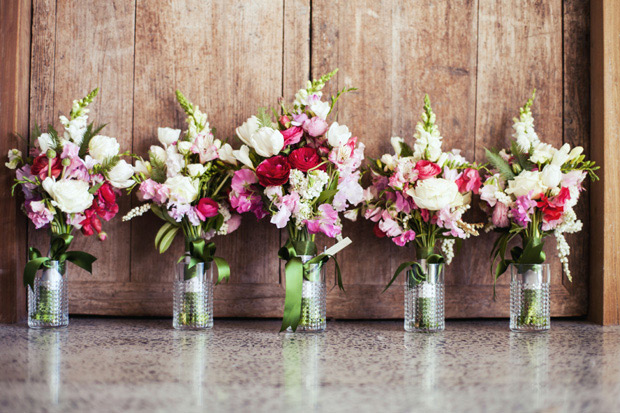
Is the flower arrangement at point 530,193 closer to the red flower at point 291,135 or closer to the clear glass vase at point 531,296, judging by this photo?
the clear glass vase at point 531,296

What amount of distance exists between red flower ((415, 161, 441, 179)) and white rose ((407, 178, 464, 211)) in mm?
13

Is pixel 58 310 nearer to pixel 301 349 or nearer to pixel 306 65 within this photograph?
pixel 301 349

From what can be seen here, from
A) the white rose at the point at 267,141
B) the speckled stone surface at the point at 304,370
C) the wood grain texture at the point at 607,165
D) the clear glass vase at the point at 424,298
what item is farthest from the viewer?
the wood grain texture at the point at 607,165

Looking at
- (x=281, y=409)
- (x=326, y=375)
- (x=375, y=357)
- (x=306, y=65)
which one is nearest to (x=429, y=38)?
(x=306, y=65)

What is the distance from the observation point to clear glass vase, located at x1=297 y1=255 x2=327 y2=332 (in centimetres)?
142

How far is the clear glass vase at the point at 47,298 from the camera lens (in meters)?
1.45

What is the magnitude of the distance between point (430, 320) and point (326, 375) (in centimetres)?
52

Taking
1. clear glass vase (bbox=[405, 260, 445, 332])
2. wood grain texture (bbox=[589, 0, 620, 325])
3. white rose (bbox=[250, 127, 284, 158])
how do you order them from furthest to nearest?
wood grain texture (bbox=[589, 0, 620, 325]), clear glass vase (bbox=[405, 260, 445, 332]), white rose (bbox=[250, 127, 284, 158])

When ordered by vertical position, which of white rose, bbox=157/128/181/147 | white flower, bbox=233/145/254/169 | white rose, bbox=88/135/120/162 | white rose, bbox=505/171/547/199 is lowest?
white rose, bbox=505/171/547/199

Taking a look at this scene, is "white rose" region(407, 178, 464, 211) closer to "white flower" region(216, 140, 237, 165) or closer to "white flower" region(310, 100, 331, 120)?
"white flower" region(310, 100, 331, 120)

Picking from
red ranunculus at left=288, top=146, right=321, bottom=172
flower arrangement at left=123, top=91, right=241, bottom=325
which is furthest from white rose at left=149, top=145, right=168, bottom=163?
red ranunculus at left=288, top=146, right=321, bottom=172

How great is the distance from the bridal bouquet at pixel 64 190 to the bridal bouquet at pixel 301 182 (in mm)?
349

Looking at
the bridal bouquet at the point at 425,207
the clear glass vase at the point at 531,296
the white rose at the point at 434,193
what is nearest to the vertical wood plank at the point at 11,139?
the bridal bouquet at the point at 425,207

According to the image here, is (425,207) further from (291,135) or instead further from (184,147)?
(184,147)
